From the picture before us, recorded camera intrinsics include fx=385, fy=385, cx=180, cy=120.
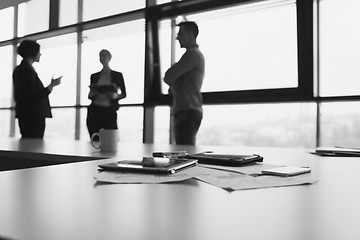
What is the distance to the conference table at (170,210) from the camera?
0.41 metres

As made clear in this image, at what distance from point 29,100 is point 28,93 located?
5 cm

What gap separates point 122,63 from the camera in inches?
174

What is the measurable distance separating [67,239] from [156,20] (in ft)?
12.8

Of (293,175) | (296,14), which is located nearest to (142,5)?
(296,14)

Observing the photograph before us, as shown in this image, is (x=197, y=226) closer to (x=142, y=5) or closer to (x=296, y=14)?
(x=296, y=14)

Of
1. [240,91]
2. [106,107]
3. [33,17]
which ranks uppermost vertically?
[33,17]

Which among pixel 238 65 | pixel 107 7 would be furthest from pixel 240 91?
pixel 107 7

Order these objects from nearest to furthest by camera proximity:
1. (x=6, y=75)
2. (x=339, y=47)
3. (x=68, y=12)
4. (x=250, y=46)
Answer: (x=339, y=47) < (x=250, y=46) < (x=68, y=12) < (x=6, y=75)

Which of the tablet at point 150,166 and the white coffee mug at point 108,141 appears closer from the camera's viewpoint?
the tablet at point 150,166

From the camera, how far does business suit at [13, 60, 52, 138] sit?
2.58m

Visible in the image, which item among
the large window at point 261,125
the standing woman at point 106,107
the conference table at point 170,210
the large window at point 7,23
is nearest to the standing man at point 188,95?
the standing woman at point 106,107

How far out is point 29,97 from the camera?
2.57 metres

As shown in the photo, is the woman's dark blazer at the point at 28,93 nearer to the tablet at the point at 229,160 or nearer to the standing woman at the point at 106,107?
the standing woman at the point at 106,107

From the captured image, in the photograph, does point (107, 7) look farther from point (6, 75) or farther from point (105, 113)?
point (6, 75)
